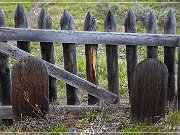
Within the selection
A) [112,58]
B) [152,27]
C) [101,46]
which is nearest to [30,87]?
[112,58]

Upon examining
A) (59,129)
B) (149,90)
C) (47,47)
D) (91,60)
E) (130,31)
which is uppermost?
(130,31)

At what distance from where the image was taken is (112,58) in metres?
4.90

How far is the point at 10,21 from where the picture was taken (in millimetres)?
8938

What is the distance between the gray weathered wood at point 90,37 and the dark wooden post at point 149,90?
60 cm

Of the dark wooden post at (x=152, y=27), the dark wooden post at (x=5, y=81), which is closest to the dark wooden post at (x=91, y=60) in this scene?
the dark wooden post at (x=152, y=27)

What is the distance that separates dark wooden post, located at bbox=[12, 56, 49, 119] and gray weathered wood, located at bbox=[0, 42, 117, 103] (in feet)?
1.85

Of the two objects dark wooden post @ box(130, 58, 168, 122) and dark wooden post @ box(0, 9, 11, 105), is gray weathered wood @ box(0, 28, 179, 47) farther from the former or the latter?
dark wooden post @ box(130, 58, 168, 122)

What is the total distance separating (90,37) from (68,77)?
54cm

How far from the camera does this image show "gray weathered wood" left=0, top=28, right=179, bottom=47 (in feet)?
15.3

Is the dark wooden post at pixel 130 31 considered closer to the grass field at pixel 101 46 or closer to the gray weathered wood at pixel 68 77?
the gray weathered wood at pixel 68 77

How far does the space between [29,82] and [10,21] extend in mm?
4963

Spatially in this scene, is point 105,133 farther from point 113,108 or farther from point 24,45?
point 24,45

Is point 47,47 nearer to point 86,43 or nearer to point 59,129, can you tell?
point 86,43

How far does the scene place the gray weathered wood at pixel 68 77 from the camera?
187 inches
